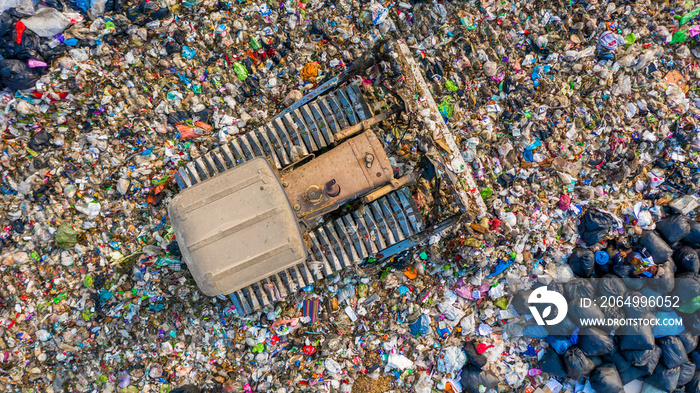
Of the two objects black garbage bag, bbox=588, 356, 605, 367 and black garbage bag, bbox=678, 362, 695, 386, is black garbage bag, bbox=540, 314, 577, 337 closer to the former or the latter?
black garbage bag, bbox=588, 356, 605, 367

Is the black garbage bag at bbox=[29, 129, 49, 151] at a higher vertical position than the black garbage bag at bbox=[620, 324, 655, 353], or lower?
higher

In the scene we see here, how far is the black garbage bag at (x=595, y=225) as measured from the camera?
15.4 feet

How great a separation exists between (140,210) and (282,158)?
1.89 m

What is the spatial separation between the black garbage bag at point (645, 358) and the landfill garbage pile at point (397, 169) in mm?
18

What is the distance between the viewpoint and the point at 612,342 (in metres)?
4.62

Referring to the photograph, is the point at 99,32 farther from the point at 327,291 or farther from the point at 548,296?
the point at 548,296

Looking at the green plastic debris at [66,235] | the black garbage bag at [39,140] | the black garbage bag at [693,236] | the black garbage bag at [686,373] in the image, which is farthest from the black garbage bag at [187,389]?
the black garbage bag at [693,236]

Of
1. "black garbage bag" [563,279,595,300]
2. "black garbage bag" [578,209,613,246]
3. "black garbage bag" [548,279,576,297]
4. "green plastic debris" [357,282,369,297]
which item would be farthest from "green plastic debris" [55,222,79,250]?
"black garbage bag" [578,209,613,246]

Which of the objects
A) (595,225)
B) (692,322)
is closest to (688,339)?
(692,322)

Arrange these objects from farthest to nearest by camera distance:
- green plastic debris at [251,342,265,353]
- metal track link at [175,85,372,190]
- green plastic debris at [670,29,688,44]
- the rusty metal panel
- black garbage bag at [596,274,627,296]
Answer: green plastic debris at [670,29,688,44], green plastic debris at [251,342,265,353], black garbage bag at [596,274,627,296], metal track link at [175,85,372,190], the rusty metal panel

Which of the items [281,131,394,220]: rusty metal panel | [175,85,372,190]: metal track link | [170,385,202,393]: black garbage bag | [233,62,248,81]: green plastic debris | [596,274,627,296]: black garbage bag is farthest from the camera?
[233,62,248,81]: green plastic debris

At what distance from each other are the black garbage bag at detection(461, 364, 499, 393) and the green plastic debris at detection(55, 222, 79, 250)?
484 centimetres

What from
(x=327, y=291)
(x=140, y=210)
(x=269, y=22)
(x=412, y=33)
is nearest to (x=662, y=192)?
(x=412, y=33)

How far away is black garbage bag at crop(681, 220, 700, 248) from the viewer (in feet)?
15.7
